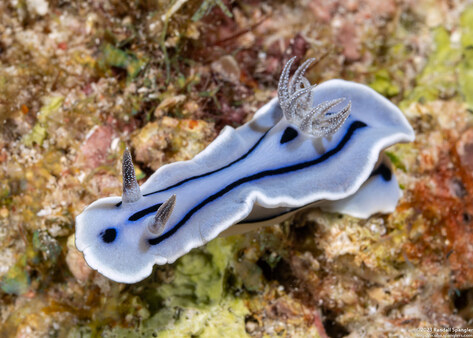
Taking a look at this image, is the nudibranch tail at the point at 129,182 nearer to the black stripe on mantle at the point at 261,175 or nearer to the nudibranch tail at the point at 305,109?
the black stripe on mantle at the point at 261,175

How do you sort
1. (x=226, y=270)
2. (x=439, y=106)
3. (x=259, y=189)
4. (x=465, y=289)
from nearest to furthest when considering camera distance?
(x=259, y=189) < (x=226, y=270) < (x=465, y=289) < (x=439, y=106)

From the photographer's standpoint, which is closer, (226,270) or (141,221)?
(141,221)

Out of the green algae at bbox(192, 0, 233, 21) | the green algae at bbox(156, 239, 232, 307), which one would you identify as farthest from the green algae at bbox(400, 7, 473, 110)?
the green algae at bbox(156, 239, 232, 307)

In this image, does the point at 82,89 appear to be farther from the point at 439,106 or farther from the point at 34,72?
the point at 439,106

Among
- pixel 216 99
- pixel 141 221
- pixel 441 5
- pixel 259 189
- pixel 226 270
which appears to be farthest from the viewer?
pixel 441 5

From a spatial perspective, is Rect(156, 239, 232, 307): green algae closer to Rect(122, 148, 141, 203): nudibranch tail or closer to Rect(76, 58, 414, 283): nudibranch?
Rect(76, 58, 414, 283): nudibranch

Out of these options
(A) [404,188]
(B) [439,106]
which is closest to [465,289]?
(A) [404,188]

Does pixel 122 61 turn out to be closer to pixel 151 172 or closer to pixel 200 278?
pixel 151 172
